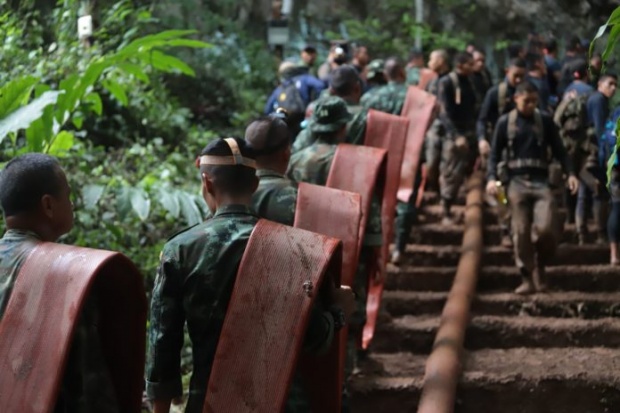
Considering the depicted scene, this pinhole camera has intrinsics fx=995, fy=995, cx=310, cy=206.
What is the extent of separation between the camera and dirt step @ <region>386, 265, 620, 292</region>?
8.95 meters

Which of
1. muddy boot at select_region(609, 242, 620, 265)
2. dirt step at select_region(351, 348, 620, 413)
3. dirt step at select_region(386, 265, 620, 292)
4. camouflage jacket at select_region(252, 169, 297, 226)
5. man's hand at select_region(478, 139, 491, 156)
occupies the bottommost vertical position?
dirt step at select_region(351, 348, 620, 413)

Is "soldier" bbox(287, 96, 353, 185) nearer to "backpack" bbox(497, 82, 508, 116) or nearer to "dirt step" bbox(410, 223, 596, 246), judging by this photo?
"backpack" bbox(497, 82, 508, 116)

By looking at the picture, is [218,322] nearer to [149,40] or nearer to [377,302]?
[149,40]

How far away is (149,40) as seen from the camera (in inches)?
246

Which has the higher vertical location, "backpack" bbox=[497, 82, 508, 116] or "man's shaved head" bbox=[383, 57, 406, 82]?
"man's shaved head" bbox=[383, 57, 406, 82]

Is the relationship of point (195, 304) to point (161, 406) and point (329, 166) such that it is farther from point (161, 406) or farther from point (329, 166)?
point (329, 166)

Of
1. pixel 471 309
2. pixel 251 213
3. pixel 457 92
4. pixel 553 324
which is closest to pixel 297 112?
pixel 457 92

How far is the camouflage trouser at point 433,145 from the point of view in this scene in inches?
415

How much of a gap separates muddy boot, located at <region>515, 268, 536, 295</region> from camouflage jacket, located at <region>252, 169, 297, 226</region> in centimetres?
398

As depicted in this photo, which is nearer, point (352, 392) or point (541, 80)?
point (352, 392)

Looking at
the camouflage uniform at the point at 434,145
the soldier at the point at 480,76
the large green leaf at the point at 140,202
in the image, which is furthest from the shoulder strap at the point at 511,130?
the soldier at the point at 480,76

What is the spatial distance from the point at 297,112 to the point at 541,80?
2.94m

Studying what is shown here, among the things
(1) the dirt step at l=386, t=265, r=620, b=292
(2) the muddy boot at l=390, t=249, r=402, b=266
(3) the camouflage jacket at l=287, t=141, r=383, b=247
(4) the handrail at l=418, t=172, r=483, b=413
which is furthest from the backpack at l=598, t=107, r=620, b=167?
(3) the camouflage jacket at l=287, t=141, r=383, b=247

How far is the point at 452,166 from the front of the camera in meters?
10.4
